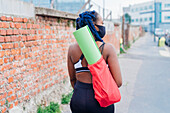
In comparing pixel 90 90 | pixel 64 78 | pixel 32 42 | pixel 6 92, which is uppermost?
pixel 32 42

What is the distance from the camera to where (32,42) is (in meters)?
3.39

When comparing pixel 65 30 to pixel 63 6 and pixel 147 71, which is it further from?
pixel 147 71

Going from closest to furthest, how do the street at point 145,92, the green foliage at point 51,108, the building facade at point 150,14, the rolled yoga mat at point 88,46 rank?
the rolled yoga mat at point 88,46 → the green foliage at point 51,108 → the street at point 145,92 → the building facade at point 150,14

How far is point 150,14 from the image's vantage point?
70.0 meters

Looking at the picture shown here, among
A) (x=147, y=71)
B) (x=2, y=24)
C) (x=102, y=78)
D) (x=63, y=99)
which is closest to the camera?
(x=102, y=78)

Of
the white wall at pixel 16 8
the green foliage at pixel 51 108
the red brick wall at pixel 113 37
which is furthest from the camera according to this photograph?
the red brick wall at pixel 113 37

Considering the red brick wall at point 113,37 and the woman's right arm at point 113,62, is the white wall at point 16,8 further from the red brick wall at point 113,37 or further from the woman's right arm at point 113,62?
the red brick wall at point 113,37

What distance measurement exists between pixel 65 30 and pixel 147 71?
4707 millimetres

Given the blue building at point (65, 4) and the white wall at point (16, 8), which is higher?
the blue building at point (65, 4)

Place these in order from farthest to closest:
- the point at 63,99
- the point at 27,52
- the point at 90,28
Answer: the point at 63,99, the point at 27,52, the point at 90,28

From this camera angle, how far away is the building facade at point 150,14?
199 ft

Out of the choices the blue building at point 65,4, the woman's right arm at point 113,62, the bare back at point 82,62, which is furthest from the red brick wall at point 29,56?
the woman's right arm at point 113,62

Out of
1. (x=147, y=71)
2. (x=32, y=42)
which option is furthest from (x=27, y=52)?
(x=147, y=71)

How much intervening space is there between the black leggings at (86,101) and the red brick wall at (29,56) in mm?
1293
